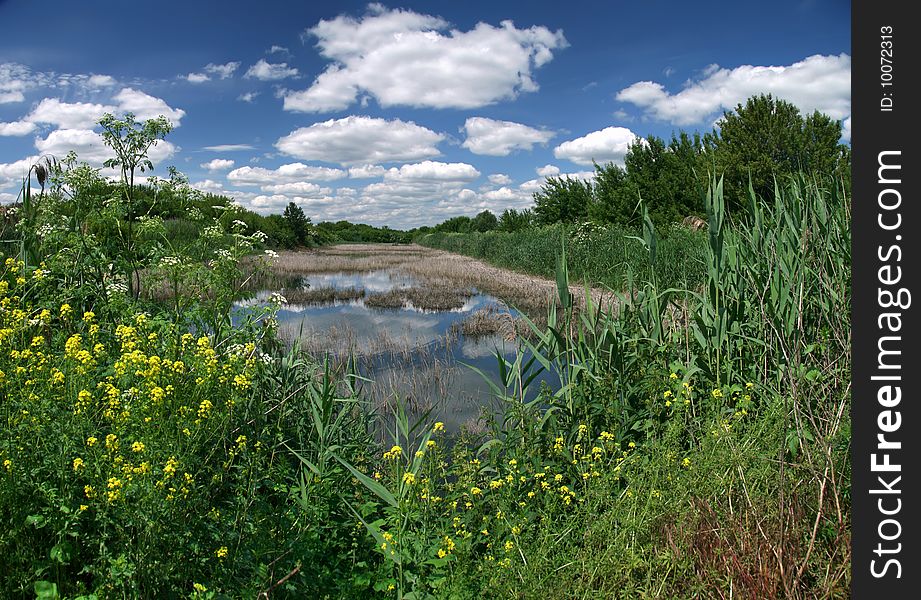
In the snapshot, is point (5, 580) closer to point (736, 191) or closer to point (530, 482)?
point (530, 482)

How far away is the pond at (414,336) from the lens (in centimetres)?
686

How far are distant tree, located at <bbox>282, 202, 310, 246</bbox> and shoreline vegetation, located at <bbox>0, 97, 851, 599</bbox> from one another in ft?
141

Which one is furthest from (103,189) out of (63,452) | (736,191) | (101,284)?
(736,191)

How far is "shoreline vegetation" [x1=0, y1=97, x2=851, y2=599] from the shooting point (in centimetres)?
209

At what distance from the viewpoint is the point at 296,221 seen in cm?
4719

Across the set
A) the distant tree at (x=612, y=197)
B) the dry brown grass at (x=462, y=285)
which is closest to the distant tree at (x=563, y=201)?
the distant tree at (x=612, y=197)

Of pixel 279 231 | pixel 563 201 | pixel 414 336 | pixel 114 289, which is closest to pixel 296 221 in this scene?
pixel 279 231

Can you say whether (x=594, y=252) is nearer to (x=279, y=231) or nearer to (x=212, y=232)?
(x=212, y=232)

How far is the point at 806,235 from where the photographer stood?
3936mm

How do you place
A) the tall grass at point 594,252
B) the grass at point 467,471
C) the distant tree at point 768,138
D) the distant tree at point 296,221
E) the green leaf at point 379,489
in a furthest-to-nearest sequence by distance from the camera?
the distant tree at point 296,221
the distant tree at point 768,138
the tall grass at point 594,252
the green leaf at point 379,489
the grass at point 467,471

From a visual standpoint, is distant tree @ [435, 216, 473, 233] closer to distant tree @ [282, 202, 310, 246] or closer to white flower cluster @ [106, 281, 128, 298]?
distant tree @ [282, 202, 310, 246]

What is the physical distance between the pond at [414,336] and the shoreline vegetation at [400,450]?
0.71m

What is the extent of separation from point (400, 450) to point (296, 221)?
46809mm

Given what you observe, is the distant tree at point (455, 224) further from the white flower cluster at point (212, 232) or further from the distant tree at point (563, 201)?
the white flower cluster at point (212, 232)
